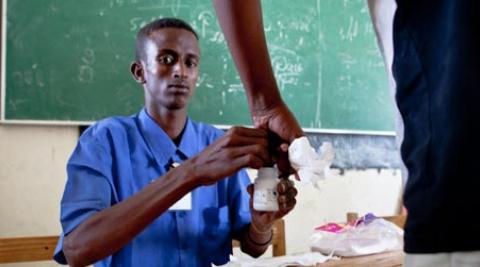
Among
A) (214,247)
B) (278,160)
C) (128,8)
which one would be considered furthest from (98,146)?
(128,8)

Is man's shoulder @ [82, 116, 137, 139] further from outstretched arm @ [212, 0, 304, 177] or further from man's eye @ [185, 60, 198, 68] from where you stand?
outstretched arm @ [212, 0, 304, 177]

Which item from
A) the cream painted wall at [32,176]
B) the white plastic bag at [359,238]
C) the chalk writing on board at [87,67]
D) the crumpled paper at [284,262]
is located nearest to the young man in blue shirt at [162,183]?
the crumpled paper at [284,262]

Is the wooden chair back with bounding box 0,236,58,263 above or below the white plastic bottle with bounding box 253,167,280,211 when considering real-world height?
below

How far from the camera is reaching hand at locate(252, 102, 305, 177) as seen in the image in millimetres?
853

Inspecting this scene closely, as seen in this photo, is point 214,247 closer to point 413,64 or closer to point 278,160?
point 278,160

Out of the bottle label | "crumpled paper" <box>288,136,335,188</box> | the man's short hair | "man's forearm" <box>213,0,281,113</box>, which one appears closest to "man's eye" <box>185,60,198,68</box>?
the man's short hair

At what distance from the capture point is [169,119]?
1.66 metres

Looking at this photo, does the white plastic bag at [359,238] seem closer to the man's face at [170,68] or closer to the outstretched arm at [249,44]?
the man's face at [170,68]

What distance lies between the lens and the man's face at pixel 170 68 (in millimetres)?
1637

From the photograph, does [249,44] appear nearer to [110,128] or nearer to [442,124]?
[442,124]

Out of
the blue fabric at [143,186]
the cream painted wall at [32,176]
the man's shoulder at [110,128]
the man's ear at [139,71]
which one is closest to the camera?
the blue fabric at [143,186]

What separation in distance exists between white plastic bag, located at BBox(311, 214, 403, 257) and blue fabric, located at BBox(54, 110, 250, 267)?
0.92 feet

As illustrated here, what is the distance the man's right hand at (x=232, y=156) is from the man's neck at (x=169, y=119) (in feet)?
1.52

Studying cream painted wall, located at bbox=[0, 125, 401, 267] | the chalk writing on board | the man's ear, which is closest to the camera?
the man's ear
